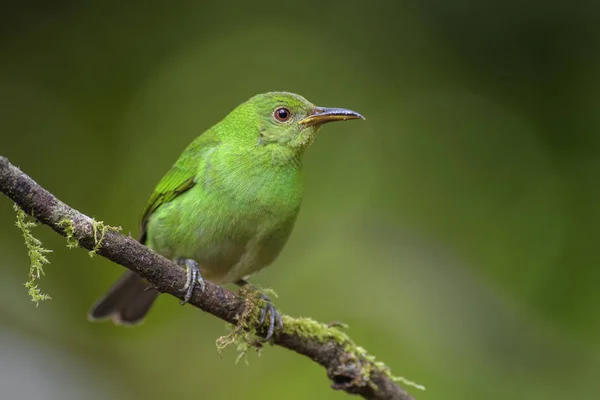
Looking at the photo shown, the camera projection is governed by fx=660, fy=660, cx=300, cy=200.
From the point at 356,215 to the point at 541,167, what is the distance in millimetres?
1776

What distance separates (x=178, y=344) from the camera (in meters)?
5.86

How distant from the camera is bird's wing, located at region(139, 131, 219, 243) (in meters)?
4.02

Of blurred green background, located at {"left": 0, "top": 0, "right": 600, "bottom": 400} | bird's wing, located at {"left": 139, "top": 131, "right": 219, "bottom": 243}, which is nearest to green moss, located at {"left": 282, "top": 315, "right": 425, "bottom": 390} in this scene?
bird's wing, located at {"left": 139, "top": 131, "right": 219, "bottom": 243}

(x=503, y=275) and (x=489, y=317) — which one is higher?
(x=503, y=275)

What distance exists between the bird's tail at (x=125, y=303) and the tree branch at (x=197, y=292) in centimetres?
135

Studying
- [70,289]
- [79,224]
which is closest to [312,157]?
[70,289]

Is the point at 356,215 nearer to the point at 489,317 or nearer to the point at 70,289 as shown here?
the point at 489,317

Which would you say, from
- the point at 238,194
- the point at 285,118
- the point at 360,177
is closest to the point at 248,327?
the point at 238,194

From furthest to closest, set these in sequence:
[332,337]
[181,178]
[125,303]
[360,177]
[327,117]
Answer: [360,177] → [125,303] → [327,117] → [181,178] → [332,337]

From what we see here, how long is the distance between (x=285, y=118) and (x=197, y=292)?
1.44m

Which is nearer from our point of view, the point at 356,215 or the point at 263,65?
the point at 356,215

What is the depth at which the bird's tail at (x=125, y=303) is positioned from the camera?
181 inches

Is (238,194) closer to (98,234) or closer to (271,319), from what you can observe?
(271,319)

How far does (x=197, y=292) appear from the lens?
130 inches
